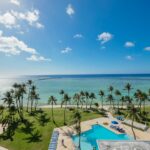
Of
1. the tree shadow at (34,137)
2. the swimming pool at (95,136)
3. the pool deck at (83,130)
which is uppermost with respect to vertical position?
the pool deck at (83,130)

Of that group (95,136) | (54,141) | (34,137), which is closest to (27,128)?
(34,137)

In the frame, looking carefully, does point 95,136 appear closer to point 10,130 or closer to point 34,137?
point 34,137

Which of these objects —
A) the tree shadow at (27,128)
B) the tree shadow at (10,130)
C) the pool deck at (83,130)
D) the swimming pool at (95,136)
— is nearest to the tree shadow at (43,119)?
the tree shadow at (27,128)

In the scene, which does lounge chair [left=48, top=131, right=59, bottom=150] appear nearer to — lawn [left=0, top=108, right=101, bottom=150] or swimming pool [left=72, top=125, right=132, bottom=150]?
lawn [left=0, top=108, right=101, bottom=150]

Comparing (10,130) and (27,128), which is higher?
(27,128)

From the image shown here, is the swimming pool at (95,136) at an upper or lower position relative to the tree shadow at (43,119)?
lower

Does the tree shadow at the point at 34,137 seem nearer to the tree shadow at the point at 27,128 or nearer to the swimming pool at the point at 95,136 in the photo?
the tree shadow at the point at 27,128

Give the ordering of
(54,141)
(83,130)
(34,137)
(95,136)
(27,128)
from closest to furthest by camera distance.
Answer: (54,141), (34,137), (95,136), (83,130), (27,128)
